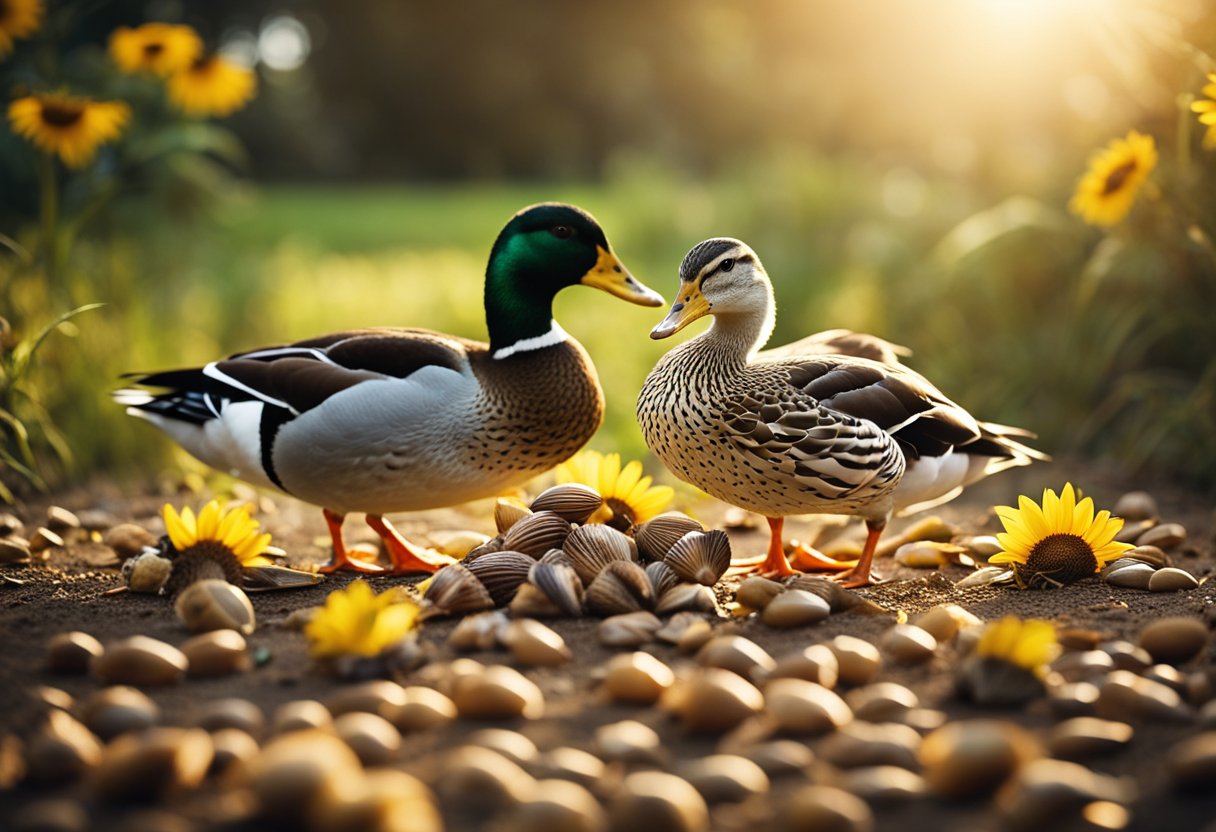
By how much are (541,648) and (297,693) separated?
54cm

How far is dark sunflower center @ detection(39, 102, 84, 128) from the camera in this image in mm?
4641

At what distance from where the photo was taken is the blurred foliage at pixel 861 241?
205 inches

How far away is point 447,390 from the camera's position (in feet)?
11.4

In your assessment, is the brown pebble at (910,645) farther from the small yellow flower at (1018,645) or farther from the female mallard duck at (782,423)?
the female mallard duck at (782,423)

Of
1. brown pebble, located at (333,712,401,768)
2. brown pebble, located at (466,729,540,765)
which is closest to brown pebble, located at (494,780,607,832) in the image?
brown pebble, located at (466,729,540,765)

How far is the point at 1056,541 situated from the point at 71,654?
8.45 ft

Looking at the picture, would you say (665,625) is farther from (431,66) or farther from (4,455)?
(431,66)

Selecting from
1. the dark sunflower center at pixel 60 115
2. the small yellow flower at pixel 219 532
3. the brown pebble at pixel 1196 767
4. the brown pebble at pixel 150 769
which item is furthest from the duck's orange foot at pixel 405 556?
the dark sunflower center at pixel 60 115

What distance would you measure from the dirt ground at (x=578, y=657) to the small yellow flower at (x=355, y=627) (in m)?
0.10

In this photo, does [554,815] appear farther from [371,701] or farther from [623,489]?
[623,489]

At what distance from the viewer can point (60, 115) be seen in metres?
4.65

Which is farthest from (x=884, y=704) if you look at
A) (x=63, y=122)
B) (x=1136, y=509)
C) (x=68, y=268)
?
(x=68, y=268)

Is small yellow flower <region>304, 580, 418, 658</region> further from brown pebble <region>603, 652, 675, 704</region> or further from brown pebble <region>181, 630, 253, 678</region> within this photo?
brown pebble <region>603, 652, 675, 704</region>

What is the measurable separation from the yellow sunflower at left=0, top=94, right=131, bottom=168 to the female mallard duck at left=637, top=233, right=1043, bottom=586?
109 inches
